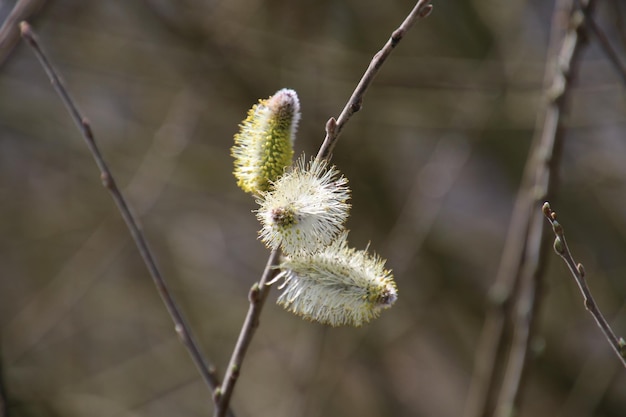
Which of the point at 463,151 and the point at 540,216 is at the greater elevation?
the point at 463,151

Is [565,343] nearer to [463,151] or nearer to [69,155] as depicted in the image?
[463,151]

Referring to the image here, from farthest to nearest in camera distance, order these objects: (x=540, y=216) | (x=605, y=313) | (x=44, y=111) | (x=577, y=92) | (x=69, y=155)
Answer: (x=69, y=155) < (x=44, y=111) < (x=605, y=313) < (x=577, y=92) < (x=540, y=216)

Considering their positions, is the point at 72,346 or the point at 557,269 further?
the point at 72,346

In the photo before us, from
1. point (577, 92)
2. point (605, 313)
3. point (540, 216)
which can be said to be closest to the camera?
point (540, 216)

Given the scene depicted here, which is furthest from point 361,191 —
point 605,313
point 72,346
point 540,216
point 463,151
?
point 72,346

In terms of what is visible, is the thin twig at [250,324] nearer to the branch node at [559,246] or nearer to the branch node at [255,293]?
the branch node at [255,293]

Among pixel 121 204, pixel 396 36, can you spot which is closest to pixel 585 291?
pixel 396 36

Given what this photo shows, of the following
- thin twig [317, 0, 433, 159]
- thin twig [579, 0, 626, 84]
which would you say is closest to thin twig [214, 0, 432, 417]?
thin twig [317, 0, 433, 159]
